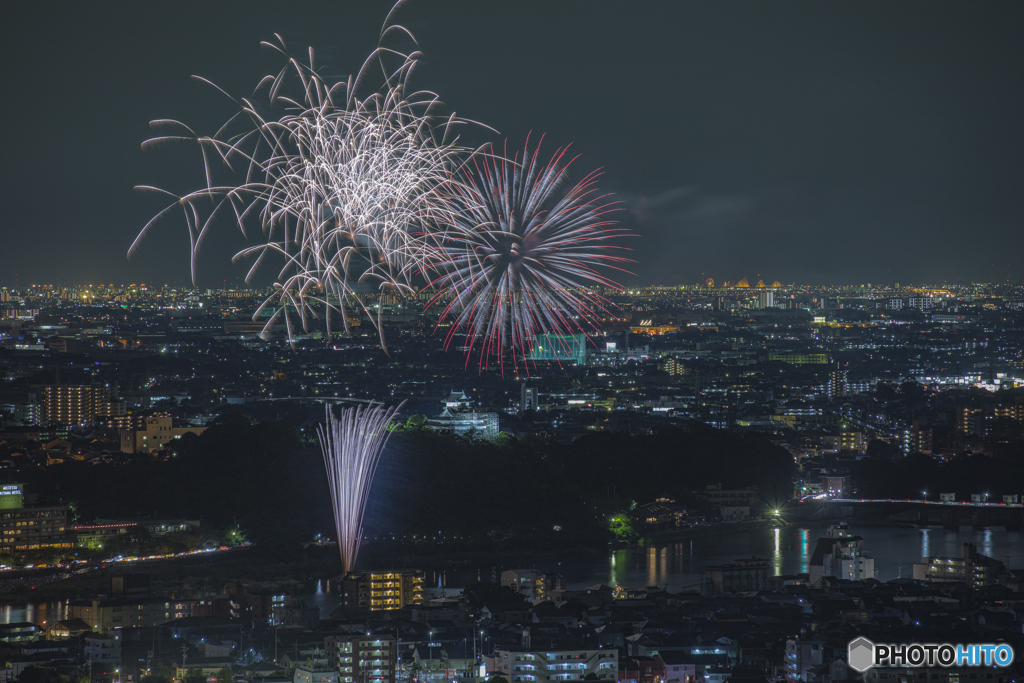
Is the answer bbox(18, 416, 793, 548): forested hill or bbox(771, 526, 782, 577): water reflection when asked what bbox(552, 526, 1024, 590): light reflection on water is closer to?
bbox(771, 526, 782, 577): water reflection

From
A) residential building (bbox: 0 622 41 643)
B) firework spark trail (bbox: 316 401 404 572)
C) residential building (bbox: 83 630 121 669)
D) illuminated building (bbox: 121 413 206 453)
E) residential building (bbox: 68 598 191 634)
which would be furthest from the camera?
illuminated building (bbox: 121 413 206 453)

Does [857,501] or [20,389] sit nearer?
[857,501]

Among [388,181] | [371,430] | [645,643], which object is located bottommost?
[645,643]

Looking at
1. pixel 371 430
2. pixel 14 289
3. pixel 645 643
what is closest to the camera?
pixel 645 643

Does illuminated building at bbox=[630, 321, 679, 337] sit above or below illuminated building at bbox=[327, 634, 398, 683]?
above

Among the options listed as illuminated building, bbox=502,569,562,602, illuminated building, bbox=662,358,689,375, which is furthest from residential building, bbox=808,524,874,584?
illuminated building, bbox=662,358,689,375

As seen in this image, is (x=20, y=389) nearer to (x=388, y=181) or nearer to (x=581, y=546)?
(x=581, y=546)

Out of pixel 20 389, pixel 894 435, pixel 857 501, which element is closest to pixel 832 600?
pixel 857 501

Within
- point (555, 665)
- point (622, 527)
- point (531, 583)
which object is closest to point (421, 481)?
point (622, 527)
